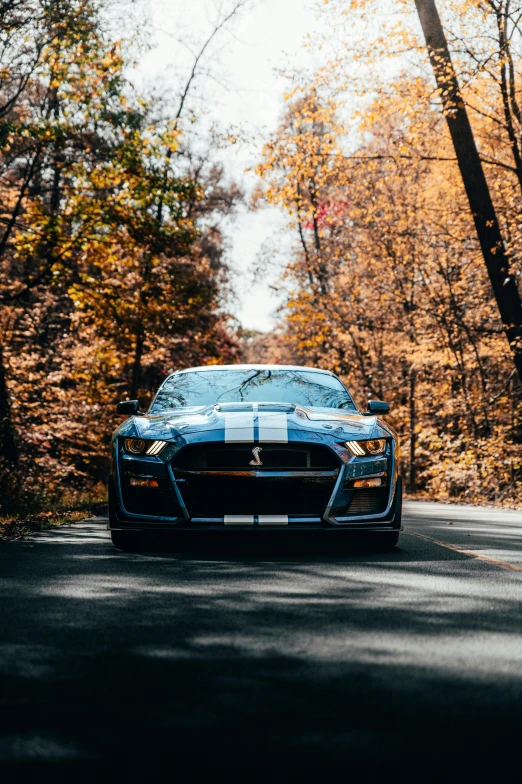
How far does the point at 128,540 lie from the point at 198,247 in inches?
1043

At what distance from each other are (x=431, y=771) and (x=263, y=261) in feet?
108

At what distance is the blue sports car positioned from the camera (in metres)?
7.05

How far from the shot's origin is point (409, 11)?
18.7 m

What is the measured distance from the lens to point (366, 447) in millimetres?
7262

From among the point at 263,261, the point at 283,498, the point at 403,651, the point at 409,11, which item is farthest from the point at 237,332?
the point at 403,651

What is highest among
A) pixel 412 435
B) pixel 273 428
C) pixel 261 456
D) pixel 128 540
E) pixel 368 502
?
pixel 412 435

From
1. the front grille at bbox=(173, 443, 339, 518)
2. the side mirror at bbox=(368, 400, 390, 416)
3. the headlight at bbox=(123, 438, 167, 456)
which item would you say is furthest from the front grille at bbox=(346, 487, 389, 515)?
the headlight at bbox=(123, 438, 167, 456)

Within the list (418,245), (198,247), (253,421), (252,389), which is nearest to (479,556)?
(253,421)

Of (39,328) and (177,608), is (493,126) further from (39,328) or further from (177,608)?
(177,608)

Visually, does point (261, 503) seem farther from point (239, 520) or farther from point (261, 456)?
point (261, 456)

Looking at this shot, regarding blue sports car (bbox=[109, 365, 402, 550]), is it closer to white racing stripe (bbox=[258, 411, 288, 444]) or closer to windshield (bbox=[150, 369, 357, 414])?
white racing stripe (bbox=[258, 411, 288, 444])

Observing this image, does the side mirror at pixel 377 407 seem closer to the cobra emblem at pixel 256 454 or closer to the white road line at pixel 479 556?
the white road line at pixel 479 556

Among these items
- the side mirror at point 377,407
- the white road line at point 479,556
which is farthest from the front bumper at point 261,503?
the side mirror at point 377,407

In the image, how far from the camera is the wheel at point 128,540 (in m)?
7.59
